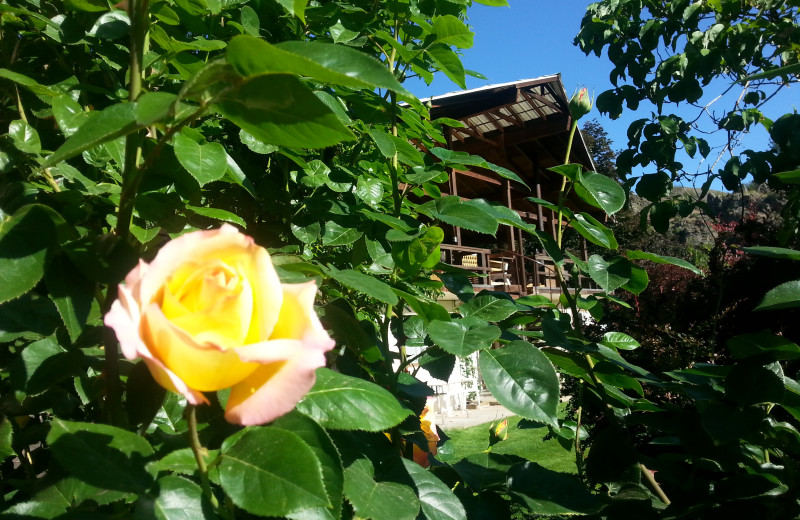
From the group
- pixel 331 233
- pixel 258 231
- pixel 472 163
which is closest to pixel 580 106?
pixel 472 163

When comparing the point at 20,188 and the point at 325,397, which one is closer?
the point at 325,397

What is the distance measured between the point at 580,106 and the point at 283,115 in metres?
0.88

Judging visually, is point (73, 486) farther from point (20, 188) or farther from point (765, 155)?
point (765, 155)

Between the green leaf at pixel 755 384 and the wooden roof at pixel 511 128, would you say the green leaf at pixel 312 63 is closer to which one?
the green leaf at pixel 755 384

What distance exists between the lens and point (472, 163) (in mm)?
1062

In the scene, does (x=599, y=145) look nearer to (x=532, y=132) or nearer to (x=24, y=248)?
(x=532, y=132)

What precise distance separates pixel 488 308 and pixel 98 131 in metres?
0.63

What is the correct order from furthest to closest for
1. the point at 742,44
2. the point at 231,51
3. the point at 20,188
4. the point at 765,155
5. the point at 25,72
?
the point at 742,44 < the point at 765,155 < the point at 25,72 < the point at 20,188 < the point at 231,51

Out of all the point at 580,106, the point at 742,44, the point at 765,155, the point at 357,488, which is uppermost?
the point at 742,44

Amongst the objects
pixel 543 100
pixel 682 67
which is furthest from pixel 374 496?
pixel 543 100

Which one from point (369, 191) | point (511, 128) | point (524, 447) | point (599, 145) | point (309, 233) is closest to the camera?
point (309, 233)

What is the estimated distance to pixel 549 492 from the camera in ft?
2.81

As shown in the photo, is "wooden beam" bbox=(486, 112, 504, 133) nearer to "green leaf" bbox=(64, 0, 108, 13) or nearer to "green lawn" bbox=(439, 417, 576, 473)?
"green lawn" bbox=(439, 417, 576, 473)

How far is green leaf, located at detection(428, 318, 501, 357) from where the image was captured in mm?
665
